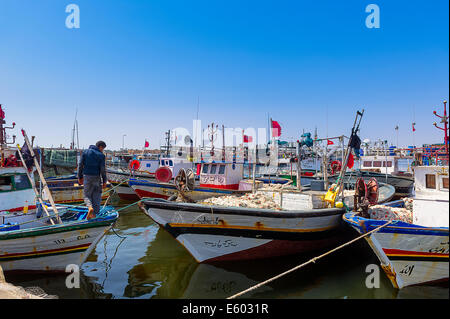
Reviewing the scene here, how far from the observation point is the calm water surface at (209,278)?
6922 millimetres

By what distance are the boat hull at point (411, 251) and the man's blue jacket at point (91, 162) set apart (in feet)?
22.4

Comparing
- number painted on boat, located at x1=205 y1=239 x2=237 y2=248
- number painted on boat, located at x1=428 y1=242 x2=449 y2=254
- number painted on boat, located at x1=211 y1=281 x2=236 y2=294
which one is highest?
number painted on boat, located at x1=428 y1=242 x2=449 y2=254

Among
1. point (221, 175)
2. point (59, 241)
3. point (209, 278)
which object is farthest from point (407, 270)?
point (221, 175)

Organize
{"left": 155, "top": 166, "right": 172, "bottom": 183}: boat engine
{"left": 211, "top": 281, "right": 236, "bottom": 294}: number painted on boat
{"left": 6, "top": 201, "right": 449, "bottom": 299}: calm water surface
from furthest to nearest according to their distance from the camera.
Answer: {"left": 155, "top": 166, "right": 172, "bottom": 183}: boat engine, {"left": 211, "top": 281, "right": 236, "bottom": 294}: number painted on boat, {"left": 6, "top": 201, "right": 449, "bottom": 299}: calm water surface

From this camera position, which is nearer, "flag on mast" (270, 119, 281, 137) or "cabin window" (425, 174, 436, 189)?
"cabin window" (425, 174, 436, 189)

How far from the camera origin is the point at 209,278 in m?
7.82

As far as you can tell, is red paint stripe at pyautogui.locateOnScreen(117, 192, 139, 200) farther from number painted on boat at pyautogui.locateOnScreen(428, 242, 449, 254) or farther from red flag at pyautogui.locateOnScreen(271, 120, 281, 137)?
number painted on boat at pyautogui.locateOnScreen(428, 242, 449, 254)

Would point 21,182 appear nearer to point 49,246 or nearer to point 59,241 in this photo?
point 49,246

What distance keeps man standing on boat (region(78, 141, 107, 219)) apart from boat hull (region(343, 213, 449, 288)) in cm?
682

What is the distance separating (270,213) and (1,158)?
9777mm

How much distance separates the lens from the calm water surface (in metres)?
6.92

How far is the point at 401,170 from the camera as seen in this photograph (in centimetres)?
2558
